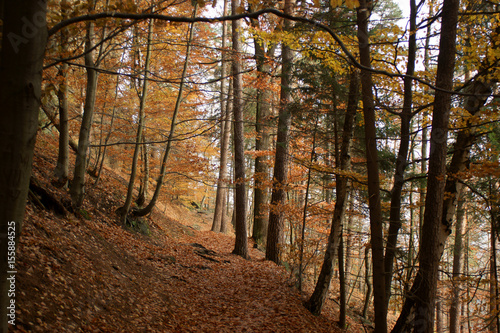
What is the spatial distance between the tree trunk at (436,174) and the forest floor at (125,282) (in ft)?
8.13

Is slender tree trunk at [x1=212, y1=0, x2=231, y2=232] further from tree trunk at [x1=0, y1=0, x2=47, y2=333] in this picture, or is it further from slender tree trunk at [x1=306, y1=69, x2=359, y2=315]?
tree trunk at [x1=0, y1=0, x2=47, y2=333]

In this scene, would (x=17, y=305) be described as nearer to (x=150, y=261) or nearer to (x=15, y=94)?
(x=15, y=94)

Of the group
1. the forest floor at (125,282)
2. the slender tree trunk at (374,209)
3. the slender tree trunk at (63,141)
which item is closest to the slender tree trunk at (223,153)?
the forest floor at (125,282)

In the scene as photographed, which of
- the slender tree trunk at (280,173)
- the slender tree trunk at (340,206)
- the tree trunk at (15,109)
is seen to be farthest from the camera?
the slender tree trunk at (280,173)

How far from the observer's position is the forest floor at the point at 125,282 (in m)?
4.07

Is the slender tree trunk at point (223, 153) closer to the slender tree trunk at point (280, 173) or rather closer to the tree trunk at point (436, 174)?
the slender tree trunk at point (280, 173)

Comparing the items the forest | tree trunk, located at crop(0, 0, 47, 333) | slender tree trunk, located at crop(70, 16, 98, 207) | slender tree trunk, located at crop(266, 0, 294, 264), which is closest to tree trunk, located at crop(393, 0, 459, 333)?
the forest

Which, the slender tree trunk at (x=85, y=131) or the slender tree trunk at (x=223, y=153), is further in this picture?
the slender tree trunk at (x=223, y=153)

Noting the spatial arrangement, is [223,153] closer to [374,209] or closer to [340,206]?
[340,206]

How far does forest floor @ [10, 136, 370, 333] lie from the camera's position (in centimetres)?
407

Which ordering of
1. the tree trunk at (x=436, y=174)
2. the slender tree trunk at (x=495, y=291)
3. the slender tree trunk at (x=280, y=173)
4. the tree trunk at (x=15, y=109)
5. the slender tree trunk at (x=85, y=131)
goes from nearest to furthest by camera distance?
the tree trunk at (x=15, y=109) → the tree trunk at (x=436, y=174) → the slender tree trunk at (x=495, y=291) → the slender tree trunk at (x=85, y=131) → the slender tree trunk at (x=280, y=173)

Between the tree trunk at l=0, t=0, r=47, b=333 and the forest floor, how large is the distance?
6.59 ft

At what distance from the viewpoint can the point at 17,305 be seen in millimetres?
3395

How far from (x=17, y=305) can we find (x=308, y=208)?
6.12 metres
